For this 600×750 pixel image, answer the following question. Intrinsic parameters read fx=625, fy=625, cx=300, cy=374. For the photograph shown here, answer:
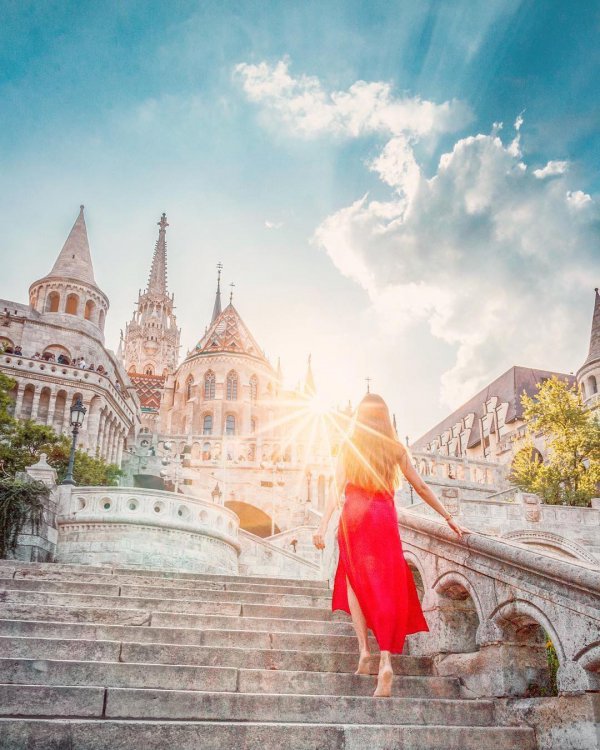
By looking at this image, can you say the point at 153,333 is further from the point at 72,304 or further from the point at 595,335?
the point at 595,335

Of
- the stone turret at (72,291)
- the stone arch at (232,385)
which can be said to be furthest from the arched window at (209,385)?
the stone turret at (72,291)

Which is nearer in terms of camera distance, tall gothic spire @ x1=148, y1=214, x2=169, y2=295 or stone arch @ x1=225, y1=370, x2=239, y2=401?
stone arch @ x1=225, y1=370, x2=239, y2=401

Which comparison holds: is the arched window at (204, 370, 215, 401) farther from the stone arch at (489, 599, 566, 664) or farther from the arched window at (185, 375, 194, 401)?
the stone arch at (489, 599, 566, 664)

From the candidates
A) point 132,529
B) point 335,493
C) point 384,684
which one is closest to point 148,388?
point 132,529

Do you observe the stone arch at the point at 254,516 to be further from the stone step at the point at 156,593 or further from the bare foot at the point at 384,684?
the bare foot at the point at 384,684

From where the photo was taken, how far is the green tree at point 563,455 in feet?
91.6

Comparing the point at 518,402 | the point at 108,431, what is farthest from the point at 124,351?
the point at 518,402

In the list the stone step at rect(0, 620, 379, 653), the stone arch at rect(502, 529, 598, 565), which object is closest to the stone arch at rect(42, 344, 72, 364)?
the stone arch at rect(502, 529, 598, 565)

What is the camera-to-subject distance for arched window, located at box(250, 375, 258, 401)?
51.3 meters

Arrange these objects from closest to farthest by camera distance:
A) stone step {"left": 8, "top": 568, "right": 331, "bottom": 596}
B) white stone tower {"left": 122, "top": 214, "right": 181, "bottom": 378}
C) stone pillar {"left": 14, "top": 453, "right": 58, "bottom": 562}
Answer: stone step {"left": 8, "top": 568, "right": 331, "bottom": 596}, stone pillar {"left": 14, "top": 453, "right": 58, "bottom": 562}, white stone tower {"left": 122, "top": 214, "right": 181, "bottom": 378}

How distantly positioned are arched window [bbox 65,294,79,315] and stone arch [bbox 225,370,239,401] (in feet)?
47.7

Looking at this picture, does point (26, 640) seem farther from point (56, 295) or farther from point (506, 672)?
point (56, 295)

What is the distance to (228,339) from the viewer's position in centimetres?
5338

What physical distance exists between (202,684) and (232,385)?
47299 mm
